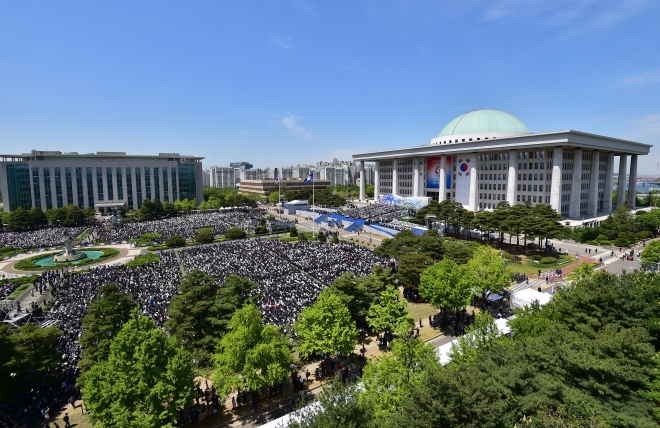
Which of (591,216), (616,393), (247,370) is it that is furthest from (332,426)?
(591,216)

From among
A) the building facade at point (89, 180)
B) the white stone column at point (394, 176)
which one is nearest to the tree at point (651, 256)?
the white stone column at point (394, 176)

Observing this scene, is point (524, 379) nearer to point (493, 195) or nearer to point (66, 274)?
point (66, 274)

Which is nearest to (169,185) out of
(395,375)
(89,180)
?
(89,180)

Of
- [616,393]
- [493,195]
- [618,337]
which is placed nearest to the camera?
[616,393]

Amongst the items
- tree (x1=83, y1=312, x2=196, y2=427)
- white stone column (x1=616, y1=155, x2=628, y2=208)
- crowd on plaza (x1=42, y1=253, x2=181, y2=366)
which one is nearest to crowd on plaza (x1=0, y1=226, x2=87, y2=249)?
crowd on plaza (x1=42, y1=253, x2=181, y2=366)

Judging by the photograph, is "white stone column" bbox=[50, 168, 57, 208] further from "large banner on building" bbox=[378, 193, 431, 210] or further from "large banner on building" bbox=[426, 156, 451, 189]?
"large banner on building" bbox=[426, 156, 451, 189]

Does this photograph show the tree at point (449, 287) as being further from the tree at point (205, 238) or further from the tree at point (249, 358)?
the tree at point (205, 238)

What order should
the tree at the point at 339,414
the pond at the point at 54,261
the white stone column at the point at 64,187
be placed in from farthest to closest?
the white stone column at the point at 64,187 → the pond at the point at 54,261 → the tree at the point at 339,414

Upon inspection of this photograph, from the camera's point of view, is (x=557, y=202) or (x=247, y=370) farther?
(x=557, y=202)
